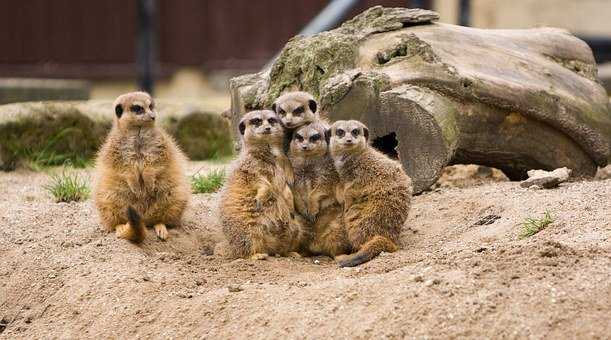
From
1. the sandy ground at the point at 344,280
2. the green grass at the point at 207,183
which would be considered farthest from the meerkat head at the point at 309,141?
the green grass at the point at 207,183

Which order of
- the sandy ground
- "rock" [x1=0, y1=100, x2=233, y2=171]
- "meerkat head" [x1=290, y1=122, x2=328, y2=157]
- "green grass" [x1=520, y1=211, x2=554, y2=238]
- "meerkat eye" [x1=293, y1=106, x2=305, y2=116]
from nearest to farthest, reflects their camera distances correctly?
the sandy ground < "green grass" [x1=520, y1=211, x2=554, y2=238] < "meerkat head" [x1=290, y1=122, x2=328, y2=157] < "meerkat eye" [x1=293, y1=106, x2=305, y2=116] < "rock" [x1=0, y1=100, x2=233, y2=171]

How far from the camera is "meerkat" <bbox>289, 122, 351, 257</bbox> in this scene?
184 inches

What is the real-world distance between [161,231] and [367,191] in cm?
104

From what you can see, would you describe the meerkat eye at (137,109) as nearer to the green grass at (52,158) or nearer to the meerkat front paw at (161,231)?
the meerkat front paw at (161,231)

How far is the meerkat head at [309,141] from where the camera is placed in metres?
4.67

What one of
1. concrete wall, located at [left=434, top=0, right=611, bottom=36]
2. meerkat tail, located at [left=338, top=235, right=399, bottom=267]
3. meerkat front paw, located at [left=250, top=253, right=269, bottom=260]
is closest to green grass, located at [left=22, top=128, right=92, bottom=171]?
meerkat front paw, located at [left=250, top=253, right=269, bottom=260]

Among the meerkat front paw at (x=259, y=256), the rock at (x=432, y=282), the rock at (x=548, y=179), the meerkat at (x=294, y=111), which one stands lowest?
the meerkat front paw at (x=259, y=256)

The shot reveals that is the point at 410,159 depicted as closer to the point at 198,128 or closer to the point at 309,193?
the point at 309,193

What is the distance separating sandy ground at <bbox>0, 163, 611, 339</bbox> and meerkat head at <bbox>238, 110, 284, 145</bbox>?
540mm

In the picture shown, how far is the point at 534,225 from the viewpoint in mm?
4172

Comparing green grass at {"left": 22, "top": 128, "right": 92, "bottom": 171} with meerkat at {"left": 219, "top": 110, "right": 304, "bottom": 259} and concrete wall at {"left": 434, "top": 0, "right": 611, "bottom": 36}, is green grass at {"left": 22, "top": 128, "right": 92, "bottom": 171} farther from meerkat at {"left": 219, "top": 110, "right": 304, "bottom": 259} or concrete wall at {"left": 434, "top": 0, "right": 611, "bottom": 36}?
concrete wall at {"left": 434, "top": 0, "right": 611, "bottom": 36}

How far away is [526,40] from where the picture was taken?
580 cm

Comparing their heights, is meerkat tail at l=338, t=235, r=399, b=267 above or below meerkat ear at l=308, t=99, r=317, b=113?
below

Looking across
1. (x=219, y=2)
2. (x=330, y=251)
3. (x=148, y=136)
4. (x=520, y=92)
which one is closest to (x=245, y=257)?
(x=330, y=251)
